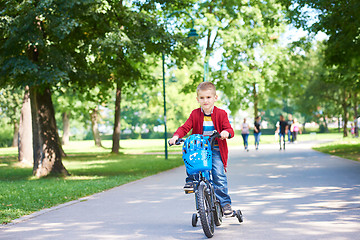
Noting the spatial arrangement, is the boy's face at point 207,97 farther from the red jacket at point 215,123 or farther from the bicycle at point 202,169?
the bicycle at point 202,169

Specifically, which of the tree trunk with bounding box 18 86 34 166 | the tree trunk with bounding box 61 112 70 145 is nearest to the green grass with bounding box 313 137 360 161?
the tree trunk with bounding box 18 86 34 166

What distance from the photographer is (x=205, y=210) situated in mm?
5688

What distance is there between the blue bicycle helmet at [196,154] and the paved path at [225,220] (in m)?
0.90

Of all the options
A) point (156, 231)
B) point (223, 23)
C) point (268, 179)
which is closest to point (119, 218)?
point (156, 231)

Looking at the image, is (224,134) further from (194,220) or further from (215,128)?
(194,220)

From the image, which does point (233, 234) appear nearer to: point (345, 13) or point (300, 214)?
point (300, 214)

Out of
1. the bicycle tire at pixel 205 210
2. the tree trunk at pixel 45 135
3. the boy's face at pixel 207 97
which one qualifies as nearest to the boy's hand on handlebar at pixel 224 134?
the boy's face at pixel 207 97

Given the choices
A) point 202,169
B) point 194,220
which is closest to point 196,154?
point 202,169

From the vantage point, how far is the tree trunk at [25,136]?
2366 centimetres

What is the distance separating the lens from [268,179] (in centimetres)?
1262

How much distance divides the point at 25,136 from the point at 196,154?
19697mm

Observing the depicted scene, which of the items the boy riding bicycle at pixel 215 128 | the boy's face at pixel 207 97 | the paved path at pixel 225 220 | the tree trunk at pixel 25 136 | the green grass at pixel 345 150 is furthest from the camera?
the tree trunk at pixel 25 136

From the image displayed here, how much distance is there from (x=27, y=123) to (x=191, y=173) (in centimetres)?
1949

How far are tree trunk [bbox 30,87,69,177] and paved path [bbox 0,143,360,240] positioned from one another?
16.6 feet
